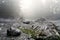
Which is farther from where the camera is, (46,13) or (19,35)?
(46,13)

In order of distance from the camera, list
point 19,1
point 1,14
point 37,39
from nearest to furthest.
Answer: point 37,39 < point 1,14 < point 19,1

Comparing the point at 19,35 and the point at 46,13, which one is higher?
the point at 46,13

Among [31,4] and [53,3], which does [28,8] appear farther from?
[53,3]

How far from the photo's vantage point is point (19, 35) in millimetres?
21953

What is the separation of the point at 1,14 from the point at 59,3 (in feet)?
68.8

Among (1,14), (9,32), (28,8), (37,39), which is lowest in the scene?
(37,39)

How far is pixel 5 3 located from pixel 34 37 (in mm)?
25624

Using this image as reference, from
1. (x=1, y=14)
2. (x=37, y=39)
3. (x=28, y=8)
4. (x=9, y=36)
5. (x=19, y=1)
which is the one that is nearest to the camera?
(x=37, y=39)

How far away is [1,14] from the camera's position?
4234cm

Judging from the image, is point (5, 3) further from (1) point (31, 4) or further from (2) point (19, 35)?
(2) point (19, 35)

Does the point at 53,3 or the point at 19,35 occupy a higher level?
the point at 53,3

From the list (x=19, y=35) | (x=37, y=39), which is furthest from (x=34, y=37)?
(x=19, y=35)

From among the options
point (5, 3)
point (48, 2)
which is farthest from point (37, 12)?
point (5, 3)

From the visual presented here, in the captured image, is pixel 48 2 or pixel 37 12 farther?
pixel 48 2
